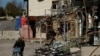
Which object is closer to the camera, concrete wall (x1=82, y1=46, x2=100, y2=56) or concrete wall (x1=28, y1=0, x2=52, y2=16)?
concrete wall (x1=82, y1=46, x2=100, y2=56)

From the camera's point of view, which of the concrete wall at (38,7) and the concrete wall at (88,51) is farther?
the concrete wall at (38,7)

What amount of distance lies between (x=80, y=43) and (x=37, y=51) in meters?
4.34

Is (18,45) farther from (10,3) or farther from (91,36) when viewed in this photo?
(10,3)

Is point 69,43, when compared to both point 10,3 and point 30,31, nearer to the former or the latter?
point 30,31

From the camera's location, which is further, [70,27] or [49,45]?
[70,27]

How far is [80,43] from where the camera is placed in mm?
22875

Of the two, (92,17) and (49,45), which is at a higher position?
(92,17)

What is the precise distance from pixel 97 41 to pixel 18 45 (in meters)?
4.83

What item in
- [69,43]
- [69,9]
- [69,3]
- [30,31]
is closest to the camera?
[69,43]

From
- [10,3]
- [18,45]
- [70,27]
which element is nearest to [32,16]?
[70,27]

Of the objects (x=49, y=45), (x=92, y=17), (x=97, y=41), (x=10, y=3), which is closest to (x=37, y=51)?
(x=49, y=45)

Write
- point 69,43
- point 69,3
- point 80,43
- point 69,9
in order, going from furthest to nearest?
point 69,3, point 69,9, point 69,43, point 80,43

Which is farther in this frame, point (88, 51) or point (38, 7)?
point (38, 7)

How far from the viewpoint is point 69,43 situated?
24.4 meters
